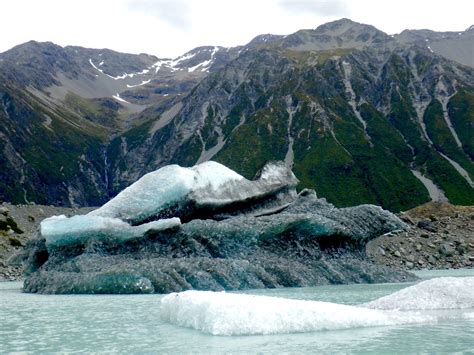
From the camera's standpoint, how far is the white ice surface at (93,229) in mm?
33031

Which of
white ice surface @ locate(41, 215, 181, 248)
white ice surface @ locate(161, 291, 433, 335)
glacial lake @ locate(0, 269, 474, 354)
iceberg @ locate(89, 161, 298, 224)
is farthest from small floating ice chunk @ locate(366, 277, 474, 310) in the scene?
iceberg @ locate(89, 161, 298, 224)

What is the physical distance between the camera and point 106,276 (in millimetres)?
30562

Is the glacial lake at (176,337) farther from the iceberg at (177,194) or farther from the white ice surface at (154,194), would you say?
the iceberg at (177,194)

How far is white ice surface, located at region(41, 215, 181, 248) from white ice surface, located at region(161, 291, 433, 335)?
15.1 m

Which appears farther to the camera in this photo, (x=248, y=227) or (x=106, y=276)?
(x=248, y=227)

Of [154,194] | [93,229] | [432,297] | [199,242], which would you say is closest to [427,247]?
[199,242]

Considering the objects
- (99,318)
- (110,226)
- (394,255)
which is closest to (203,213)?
(110,226)

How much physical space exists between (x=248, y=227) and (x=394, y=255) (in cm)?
3377

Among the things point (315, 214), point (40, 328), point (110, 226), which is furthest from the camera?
point (315, 214)

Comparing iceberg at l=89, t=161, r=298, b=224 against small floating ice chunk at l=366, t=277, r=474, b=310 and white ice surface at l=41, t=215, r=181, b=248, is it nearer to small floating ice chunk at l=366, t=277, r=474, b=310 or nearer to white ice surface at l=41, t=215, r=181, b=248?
white ice surface at l=41, t=215, r=181, b=248

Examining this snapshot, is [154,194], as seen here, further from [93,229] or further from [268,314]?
[268,314]

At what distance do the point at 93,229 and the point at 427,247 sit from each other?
1772 inches

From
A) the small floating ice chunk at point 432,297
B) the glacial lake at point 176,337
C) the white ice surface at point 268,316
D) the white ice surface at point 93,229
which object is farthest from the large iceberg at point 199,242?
the white ice surface at point 268,316

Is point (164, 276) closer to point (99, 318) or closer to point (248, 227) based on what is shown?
point (248, 227)
